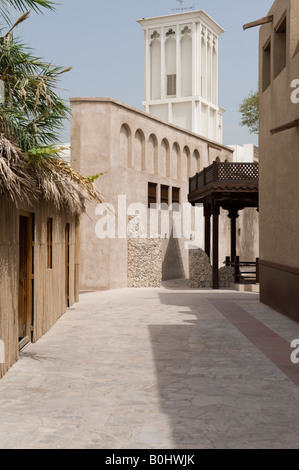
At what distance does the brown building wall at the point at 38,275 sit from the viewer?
7312mm

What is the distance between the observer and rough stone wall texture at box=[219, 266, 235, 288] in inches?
859

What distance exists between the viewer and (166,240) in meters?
24.7

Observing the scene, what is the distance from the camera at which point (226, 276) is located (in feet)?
71.6

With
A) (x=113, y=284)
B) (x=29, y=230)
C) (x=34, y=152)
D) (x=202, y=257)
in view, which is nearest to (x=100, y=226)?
(x=113, y=284)

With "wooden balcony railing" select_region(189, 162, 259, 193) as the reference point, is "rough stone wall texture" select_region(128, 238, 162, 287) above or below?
below

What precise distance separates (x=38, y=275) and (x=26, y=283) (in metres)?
0.41

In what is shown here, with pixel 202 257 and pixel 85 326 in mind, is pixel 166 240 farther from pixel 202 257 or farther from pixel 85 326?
pixel 85 326

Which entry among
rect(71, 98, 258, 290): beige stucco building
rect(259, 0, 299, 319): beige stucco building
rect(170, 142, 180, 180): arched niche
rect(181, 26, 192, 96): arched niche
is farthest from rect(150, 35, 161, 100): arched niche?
rect(259, 0, 299, 319): beige stucco building

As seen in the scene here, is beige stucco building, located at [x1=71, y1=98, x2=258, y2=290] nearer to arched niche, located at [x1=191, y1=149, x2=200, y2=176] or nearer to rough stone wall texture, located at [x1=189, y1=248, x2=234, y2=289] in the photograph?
arched niche, located at [x1=191, y1=149, x2=200, y2=176]

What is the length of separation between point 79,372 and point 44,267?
326 cm

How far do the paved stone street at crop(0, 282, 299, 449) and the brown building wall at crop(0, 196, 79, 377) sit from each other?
0.34 m

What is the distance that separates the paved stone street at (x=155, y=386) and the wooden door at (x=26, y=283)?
43cm

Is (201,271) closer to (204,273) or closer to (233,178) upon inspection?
(204,273)

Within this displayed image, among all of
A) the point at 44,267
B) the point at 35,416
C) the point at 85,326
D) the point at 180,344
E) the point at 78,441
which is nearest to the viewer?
the point at 78,441
